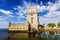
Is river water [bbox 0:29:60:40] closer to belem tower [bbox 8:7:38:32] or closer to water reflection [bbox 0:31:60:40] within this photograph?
water reflection [bbox 0:31:60:40]

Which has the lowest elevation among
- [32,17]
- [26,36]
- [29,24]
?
[26,36]

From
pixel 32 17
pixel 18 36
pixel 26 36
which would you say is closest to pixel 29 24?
pixel 32 17

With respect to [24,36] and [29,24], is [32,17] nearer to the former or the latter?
[29,24]

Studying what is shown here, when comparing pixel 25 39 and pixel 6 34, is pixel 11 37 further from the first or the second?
pixel 25 39

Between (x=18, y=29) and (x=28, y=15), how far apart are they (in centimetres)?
80

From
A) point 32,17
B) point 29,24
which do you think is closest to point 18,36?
point 29,24

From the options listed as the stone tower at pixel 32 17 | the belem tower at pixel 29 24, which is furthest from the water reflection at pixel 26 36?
the stone tower at pixel 32 17

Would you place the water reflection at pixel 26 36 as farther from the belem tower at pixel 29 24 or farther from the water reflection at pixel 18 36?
the belem tower at pixel 29 24

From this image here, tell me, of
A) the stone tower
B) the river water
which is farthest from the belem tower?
the river water

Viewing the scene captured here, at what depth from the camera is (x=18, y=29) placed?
20.8 ft

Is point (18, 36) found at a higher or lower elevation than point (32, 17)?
lower

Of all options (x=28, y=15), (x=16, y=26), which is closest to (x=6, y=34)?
(x=16, y=26)

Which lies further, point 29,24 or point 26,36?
point 29,24

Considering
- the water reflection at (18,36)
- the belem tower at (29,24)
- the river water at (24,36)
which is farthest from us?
the belem tower at (29,24)
